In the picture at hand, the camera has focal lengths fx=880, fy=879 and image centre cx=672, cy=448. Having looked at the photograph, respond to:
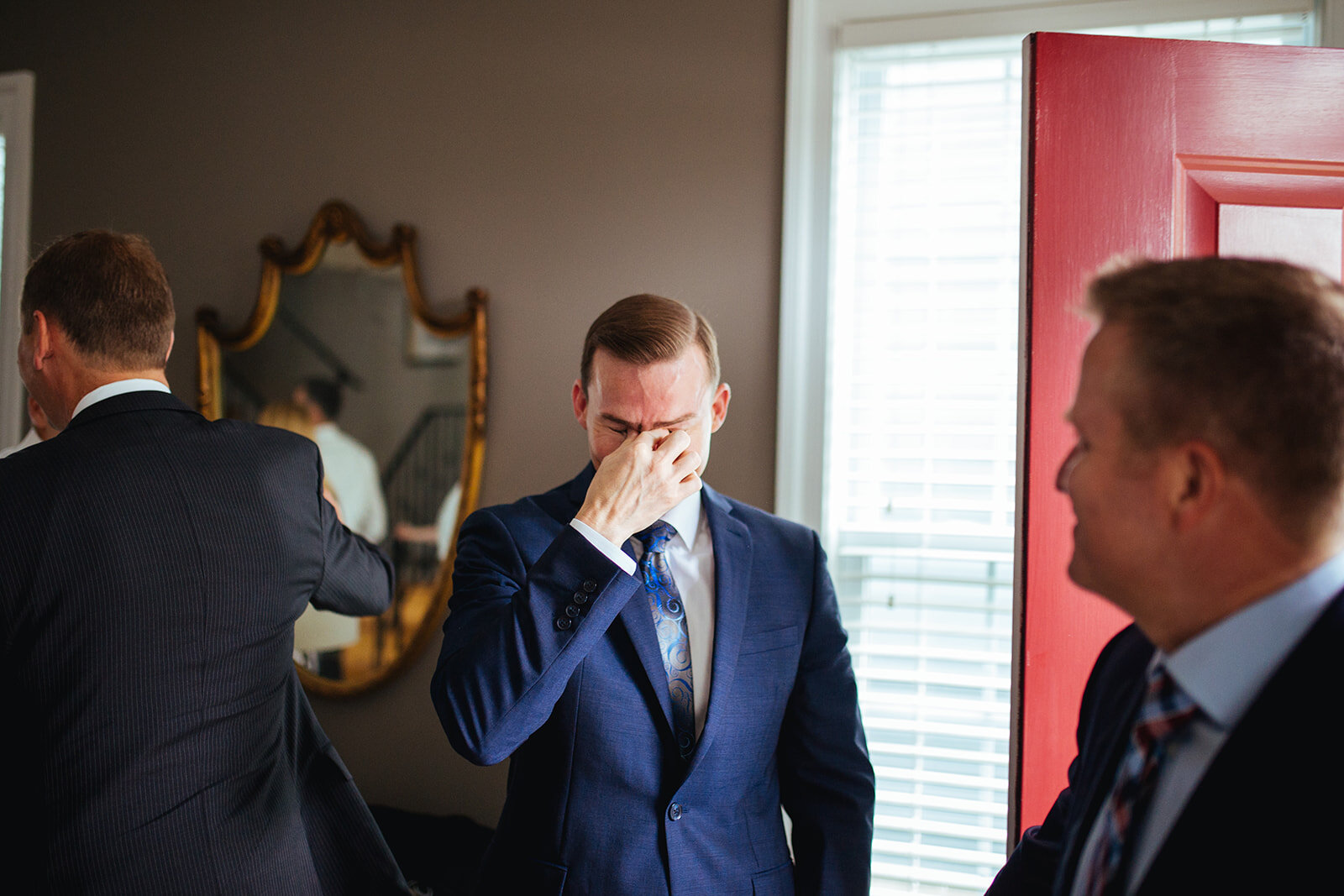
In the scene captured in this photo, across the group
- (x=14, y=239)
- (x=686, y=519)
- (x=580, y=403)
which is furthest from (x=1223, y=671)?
(x=14, y=239)

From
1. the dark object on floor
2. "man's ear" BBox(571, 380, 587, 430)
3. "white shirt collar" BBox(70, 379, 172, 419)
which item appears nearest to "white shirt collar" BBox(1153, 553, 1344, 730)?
"man's ear" BBox(571, 380, 587, 430)

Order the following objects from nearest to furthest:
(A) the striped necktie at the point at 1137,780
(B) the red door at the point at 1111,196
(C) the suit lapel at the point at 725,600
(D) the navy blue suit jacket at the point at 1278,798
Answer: (D) the navy blue suit jacket at the point at 1278,798
(A) the striped necktie at the point at 1137,780
(C) the suit lapel at the point at 725,600
(B) the red door at the point at 1111,196

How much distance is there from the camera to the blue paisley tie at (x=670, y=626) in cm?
136

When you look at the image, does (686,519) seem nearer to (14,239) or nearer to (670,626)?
(670,626)

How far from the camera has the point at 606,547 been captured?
51.7 inches

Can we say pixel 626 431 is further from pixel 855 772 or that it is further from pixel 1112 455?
pixel 1112 455

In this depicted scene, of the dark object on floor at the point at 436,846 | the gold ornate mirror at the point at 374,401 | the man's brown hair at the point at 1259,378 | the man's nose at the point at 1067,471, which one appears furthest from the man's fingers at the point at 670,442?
the dark object on floor at the point at 436,846

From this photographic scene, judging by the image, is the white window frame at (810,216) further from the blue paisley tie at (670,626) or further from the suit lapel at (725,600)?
the blue paisley tie at (670,626)

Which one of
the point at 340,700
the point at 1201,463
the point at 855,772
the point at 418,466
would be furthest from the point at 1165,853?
the point at 340,700

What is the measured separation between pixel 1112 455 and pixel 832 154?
1.60m

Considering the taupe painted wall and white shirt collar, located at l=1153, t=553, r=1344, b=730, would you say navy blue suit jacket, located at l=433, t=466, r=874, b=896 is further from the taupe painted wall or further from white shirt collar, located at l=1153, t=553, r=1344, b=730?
the taupe painted wall

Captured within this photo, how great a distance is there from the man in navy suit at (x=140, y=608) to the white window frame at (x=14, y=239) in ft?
5.92

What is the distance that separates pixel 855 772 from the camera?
4.75ft

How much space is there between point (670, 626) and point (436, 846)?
4.32 ft
